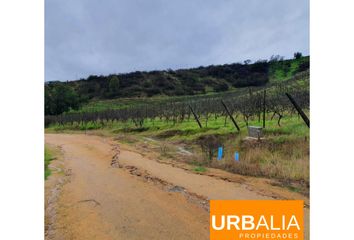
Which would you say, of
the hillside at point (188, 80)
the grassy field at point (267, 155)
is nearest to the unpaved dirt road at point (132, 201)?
the grassy field at point (267, 155)

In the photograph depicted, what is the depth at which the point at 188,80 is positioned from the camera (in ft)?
236

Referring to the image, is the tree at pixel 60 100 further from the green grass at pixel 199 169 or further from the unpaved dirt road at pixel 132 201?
the green grass at pixel 199 169

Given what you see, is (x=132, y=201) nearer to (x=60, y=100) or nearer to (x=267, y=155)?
(x=267, y=155)

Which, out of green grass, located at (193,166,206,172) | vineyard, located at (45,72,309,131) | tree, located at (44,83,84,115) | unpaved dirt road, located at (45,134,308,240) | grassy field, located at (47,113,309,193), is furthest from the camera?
tree, located at (44,83,84,115)

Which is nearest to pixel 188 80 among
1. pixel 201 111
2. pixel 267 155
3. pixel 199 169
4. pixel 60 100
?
pixel 60 100

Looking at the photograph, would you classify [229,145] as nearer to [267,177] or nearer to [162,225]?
[267,177]

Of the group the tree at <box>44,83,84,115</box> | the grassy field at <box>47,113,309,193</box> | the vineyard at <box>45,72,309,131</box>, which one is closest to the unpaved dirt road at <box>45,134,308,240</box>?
the grassy field at <box>47,113,309,193</box>

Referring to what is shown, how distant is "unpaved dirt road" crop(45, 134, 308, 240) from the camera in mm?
3461

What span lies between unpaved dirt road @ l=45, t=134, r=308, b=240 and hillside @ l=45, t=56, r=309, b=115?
4714 centimetres

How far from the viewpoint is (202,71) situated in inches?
3145

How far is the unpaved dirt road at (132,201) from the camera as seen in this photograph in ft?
11.4

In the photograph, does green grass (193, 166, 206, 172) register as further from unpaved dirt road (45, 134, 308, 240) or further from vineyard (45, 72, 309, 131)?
vineyard (45, 72, 309, 131)

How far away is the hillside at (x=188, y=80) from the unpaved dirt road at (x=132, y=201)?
47.1 metres

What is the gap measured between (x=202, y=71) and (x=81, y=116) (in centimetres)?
5445
